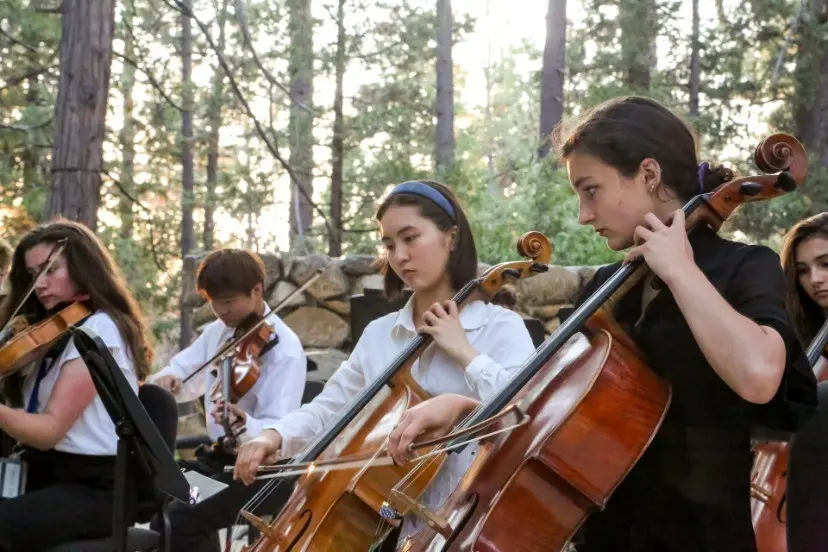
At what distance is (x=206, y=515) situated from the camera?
350cm

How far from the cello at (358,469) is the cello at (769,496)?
733mm

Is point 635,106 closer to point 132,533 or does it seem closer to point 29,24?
point 132,533

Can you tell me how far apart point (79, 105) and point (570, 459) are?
4.20 metres

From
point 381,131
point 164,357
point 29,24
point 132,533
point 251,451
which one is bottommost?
point 164,357

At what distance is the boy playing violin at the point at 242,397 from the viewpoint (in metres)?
3.48

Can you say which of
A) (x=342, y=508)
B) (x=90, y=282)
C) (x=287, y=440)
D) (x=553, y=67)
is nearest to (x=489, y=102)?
(x=553, y=67)

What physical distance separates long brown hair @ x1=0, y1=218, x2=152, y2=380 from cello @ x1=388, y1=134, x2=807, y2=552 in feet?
5.67

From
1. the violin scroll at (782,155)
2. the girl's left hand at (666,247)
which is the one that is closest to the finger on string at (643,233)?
the girl's left hand at (666,247)

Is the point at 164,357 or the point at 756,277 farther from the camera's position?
the point at 164,357

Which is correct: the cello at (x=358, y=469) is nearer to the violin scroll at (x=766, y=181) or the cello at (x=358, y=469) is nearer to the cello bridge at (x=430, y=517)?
the cello bridge at (x=430, y=517)

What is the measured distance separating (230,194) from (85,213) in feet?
20.9

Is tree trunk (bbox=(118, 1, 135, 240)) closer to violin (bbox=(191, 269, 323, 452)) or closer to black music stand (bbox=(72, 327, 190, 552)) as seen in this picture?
violin (bbox=(191, 269, 323, 452))

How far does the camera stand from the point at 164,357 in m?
18.2

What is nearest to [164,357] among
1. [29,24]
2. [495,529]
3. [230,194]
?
[230,194]
